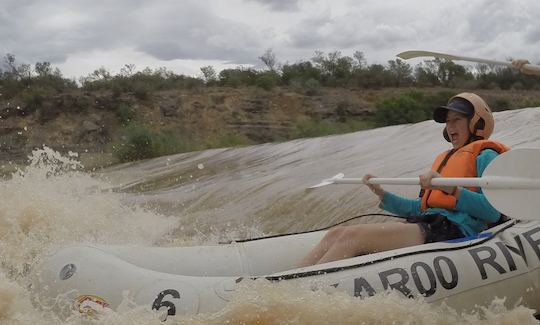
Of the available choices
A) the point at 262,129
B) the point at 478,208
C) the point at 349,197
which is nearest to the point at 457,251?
the point at 478,208

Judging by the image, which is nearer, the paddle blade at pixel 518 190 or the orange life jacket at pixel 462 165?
the paddle blade at pixel 518 190

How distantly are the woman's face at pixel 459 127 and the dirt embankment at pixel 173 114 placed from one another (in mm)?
23425

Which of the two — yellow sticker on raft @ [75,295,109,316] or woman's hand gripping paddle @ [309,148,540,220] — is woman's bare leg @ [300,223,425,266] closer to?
woman's hand gripping paddle @ [309,148,540,220]

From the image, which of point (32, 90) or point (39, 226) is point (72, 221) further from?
point (32, 90)

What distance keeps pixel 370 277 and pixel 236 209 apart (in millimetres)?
5014

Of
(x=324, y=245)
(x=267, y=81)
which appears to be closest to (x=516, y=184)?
(x=324, y=245)

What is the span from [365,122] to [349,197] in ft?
81.1

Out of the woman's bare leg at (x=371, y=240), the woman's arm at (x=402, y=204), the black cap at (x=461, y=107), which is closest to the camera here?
the woman's bare leg at (x=371, y=240)

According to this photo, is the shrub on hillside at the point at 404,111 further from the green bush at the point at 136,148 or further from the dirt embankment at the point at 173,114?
the green bush at the point at 136,148

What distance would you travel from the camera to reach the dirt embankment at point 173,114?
95.2 ft

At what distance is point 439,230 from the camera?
3.60 meters

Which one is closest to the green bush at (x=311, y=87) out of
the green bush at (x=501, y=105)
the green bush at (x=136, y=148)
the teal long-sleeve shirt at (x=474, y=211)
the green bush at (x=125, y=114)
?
the green bush at (x=501, y=105)

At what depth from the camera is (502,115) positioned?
416 inches

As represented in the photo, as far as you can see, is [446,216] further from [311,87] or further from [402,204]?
[311,87]
